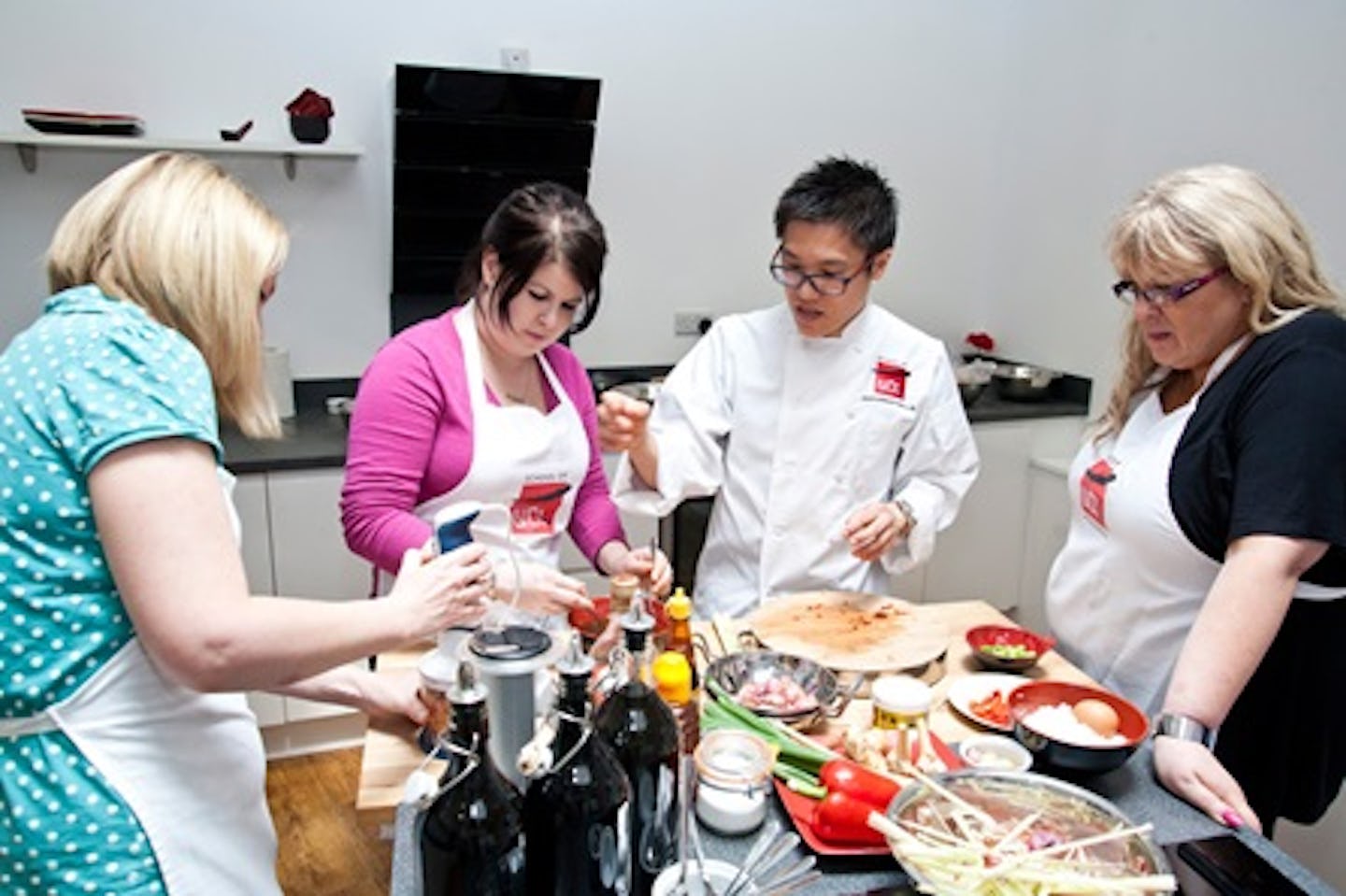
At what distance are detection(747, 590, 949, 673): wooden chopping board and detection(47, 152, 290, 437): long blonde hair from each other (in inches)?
33.5

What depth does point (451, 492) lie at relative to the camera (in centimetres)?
153

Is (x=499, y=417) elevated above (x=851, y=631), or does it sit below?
above

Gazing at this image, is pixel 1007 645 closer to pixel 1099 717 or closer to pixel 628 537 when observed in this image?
pixel 1099 717

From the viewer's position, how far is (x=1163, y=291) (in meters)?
1.34

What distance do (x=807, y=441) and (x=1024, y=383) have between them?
176 centimetres

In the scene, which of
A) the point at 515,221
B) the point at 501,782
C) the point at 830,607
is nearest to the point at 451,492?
the point at 515,221

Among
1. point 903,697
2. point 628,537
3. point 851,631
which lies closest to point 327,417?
point 628,537

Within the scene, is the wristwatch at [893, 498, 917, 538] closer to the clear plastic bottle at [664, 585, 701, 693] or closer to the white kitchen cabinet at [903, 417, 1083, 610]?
the clear plastic bottle at [664, 585, 701, 693]

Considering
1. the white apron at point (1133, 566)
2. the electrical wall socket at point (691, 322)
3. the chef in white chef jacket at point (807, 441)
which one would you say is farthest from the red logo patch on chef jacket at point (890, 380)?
the electrical wall socket at point (691, 322)

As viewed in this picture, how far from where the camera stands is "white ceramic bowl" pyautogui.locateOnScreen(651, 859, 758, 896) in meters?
0.89

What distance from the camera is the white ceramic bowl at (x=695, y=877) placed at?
89cm

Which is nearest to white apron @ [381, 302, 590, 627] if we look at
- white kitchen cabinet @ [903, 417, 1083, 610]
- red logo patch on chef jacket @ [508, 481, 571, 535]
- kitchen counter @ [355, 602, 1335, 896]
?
red logo patch on chef jacket @ [508, 481, 571, 535]

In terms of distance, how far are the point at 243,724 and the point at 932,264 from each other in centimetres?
303

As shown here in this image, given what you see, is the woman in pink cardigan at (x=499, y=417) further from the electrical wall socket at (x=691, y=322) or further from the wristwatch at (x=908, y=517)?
the electrical wall socket at (x=691, y=322)
